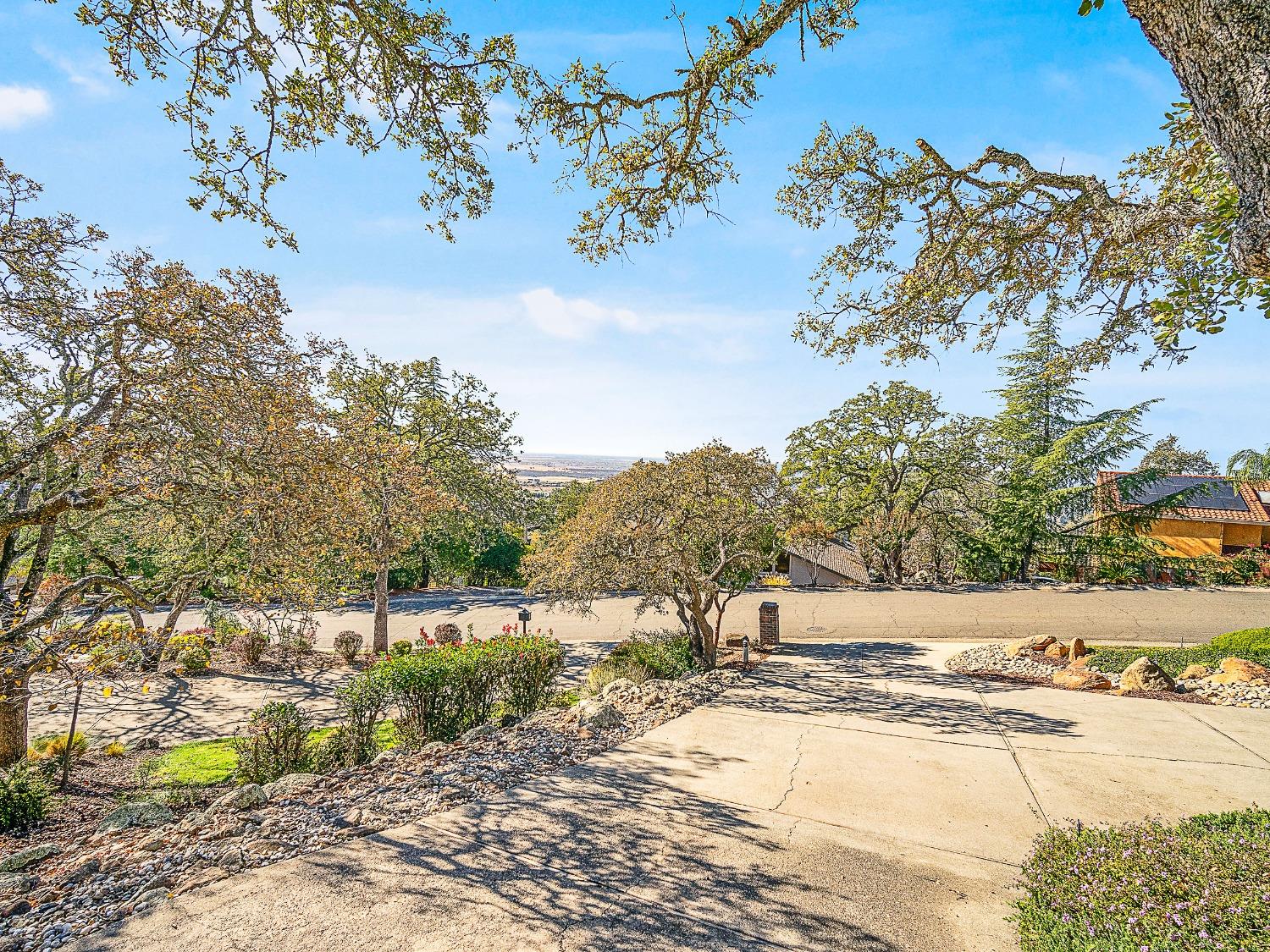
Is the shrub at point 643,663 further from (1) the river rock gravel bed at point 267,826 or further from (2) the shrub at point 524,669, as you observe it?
(1) the river rock gravel bed at point 267,826

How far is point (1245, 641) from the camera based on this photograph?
9.67 metres

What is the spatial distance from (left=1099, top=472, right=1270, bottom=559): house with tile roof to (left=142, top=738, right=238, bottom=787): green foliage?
28001 mm

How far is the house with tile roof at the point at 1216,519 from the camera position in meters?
23.3

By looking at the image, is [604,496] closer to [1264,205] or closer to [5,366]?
[5,366]

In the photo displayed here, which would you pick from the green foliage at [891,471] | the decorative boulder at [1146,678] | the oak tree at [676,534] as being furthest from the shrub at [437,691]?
the green foliage at [891,471]

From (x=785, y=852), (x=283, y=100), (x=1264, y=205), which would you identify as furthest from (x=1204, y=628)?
(x=283, y=100)

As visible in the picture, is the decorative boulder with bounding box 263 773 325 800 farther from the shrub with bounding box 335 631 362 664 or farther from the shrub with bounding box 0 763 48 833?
the shrub with bounding box 335 631 362 664

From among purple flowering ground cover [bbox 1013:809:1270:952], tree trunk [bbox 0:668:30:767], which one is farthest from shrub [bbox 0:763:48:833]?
purple flowering ground cover [bbox 1013:809:1270:952]

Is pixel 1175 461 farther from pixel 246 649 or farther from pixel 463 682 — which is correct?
pixel 246 649

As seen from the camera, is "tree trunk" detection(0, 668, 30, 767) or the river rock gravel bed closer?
the river rock gravel bed

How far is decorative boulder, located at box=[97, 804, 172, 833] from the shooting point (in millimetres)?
4367

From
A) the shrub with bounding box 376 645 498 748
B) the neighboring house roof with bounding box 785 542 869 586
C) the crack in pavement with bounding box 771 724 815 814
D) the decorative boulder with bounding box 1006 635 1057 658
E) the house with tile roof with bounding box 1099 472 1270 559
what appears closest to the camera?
the crack in pavement with bounding box 771 724 815 814

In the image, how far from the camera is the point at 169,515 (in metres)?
6.36

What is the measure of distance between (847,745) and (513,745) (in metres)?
3.62
